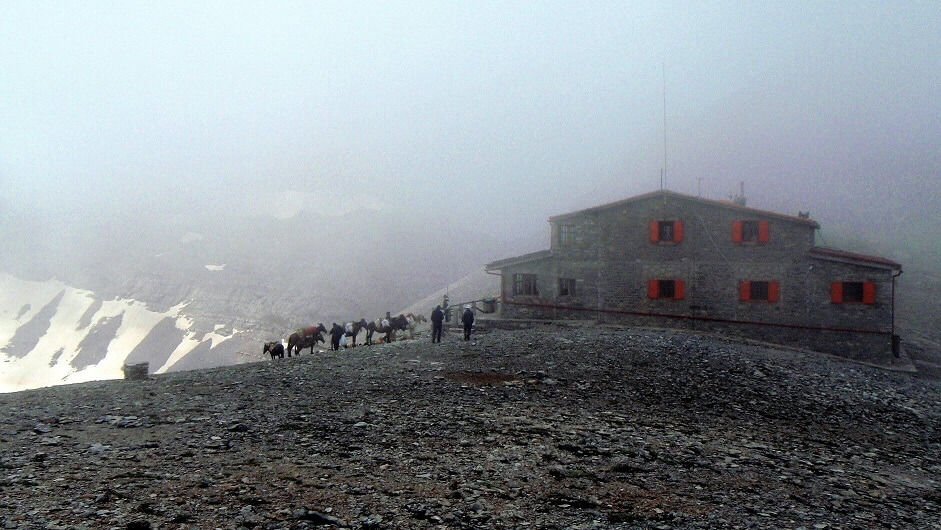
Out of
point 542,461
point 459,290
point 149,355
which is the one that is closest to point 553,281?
point 542,461

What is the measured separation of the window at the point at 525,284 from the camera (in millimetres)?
38281

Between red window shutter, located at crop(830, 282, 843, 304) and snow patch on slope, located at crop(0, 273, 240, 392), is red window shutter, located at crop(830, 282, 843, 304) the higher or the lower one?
the higher one

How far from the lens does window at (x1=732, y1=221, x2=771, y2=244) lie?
108 ft

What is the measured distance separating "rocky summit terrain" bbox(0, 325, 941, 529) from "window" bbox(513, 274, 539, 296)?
53.0ft

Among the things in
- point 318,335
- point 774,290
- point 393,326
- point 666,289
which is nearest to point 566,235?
point 666,289

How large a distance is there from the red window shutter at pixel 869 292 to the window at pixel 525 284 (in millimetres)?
18100

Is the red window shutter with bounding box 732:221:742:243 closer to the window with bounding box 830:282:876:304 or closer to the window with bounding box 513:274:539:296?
the window with bounding box 830:282:876:304

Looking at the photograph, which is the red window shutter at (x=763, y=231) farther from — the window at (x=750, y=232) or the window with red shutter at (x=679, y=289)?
the window with red shutter at (x=679, y=289)

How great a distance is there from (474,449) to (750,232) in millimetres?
27240

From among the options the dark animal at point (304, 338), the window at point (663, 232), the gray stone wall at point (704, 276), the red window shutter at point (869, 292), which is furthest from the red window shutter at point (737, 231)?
the dark animal at point (304, 338)

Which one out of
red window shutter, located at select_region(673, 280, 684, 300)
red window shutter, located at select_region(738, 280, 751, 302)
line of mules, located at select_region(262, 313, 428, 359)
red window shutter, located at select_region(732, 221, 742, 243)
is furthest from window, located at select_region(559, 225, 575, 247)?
line of mules, located at select_region(262, 313, 428, 359)

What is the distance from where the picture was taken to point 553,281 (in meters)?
37.7

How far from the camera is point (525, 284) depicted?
→ 127 ft

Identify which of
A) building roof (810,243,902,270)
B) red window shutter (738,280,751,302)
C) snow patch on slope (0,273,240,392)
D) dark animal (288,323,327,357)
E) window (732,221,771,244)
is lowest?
snow patch on slope (0,273,240,392)
